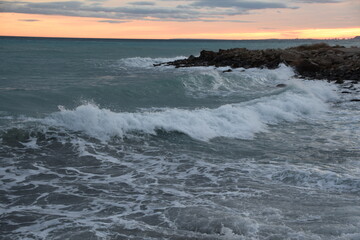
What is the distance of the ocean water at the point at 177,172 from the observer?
19.1 ft

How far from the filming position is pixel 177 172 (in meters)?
8.41

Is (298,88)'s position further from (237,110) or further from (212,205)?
(212,205)

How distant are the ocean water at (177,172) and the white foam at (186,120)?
0.04 metres

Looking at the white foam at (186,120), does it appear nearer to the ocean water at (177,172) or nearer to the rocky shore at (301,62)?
the ocean water at (177,172)

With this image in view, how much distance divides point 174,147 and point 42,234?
208 inches

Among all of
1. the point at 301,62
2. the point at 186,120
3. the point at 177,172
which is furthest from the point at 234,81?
the point at 177,172

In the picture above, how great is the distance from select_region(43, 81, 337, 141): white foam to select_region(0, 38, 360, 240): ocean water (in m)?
0.04

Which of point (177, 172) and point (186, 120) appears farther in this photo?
point (186, 120)

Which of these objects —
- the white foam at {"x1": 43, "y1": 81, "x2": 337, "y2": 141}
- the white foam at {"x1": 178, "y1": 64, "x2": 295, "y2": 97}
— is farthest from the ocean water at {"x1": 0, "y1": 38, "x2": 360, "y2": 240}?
the white foam at {"x1": 178, "y1": 64, "x2": 295, "y2": 97}

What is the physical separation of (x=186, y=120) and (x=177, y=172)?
456cm

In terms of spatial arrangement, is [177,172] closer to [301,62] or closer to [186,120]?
[186,120]

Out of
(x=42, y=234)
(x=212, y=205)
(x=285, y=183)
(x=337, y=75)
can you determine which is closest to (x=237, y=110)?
(x=285, y=183)

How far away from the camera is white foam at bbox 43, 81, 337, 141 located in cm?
1157

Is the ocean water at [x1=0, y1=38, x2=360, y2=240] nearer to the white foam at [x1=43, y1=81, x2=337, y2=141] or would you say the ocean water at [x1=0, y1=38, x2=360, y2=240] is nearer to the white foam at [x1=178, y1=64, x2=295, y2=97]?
the white foam at [x1=43, y1=81, x2=337, y2=141]
